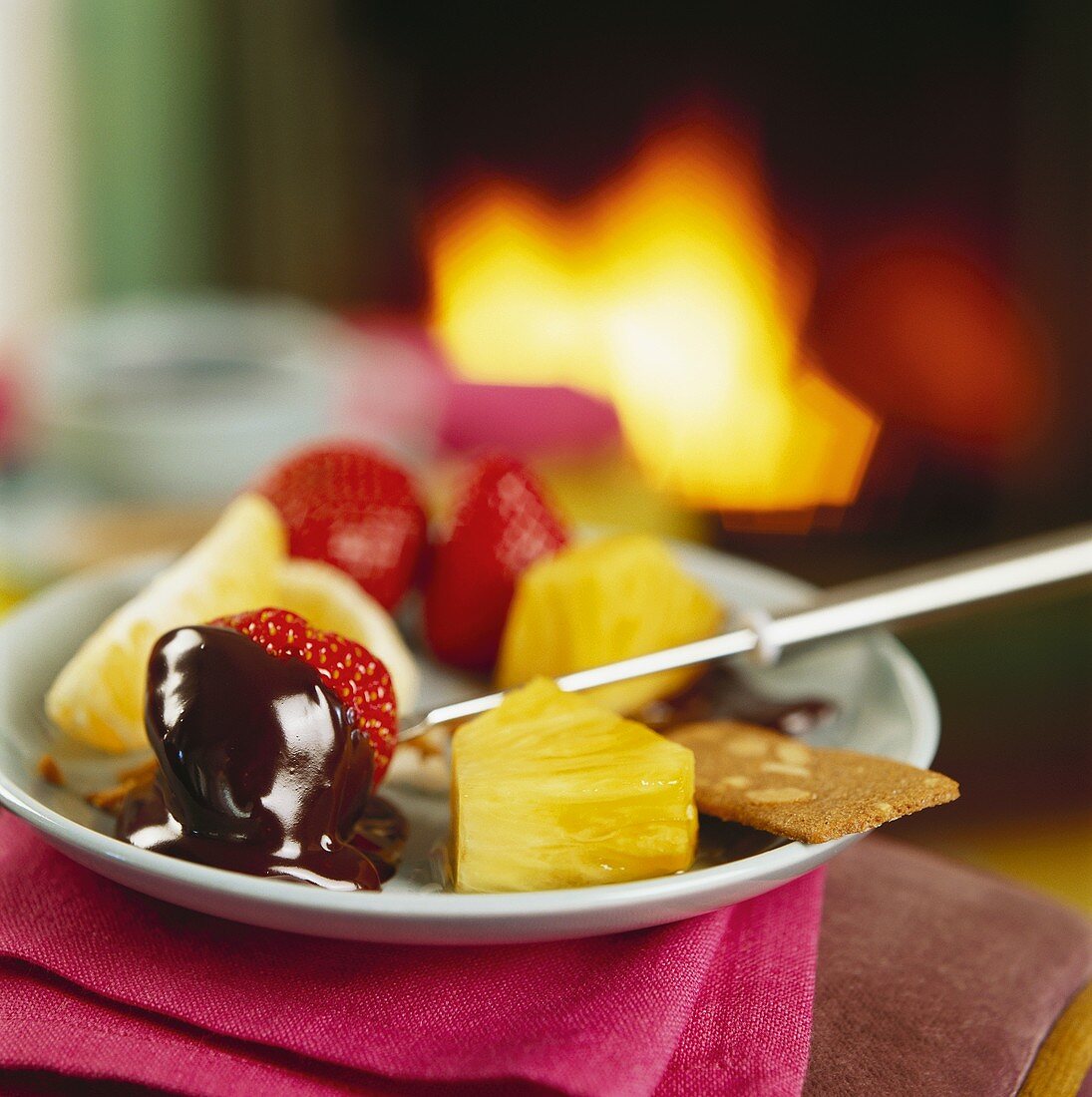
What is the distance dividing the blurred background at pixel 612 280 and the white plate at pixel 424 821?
1.28 feet

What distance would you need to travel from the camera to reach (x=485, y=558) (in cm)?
91

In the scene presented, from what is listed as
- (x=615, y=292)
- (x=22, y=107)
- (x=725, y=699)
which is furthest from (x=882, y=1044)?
(x=22, y=107)

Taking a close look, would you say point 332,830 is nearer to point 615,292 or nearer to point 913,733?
point 913,733

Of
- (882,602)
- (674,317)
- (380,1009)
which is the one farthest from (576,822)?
(674,317)

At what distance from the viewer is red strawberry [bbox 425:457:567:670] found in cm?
91

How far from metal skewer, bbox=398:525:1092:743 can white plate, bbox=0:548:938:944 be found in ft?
0.07

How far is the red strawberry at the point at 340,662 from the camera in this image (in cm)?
66

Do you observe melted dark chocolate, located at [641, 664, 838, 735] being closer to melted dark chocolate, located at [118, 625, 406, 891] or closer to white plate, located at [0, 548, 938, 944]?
white plate, located at [0, 548, 938, 944]

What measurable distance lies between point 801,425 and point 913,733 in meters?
1.26

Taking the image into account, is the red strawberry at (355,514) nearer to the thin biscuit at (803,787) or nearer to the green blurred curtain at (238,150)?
the thin biscuit at (803,787)

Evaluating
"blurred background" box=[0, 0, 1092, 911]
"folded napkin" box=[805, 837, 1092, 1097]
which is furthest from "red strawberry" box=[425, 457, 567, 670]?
"blurred background" box=[0, 0, 1092, 911]

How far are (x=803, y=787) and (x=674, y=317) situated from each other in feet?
4.94

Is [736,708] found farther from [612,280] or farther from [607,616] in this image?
[612,280]

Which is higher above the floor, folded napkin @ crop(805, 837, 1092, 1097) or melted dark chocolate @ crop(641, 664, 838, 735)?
melted dark chocolate @ crop(641, 664, 838, 735)
